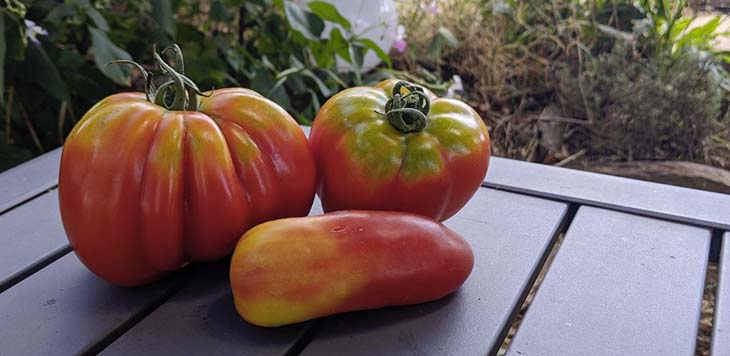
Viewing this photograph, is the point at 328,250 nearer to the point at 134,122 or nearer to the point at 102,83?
the point at 134,122

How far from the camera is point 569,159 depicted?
2143 mm

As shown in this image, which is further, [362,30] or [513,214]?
[362,30]

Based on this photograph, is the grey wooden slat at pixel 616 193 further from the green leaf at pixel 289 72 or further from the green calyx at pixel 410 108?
the green leaf at pixel 289 72

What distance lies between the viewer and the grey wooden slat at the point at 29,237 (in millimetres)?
820

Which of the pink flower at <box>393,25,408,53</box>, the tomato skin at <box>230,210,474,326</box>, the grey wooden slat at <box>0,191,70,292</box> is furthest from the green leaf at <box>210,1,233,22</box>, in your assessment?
the tomato skin at <box>230,210,474,326</box>

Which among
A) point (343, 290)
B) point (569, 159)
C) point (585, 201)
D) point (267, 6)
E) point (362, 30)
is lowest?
point (569, 159)

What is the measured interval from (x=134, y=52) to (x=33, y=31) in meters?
0.43

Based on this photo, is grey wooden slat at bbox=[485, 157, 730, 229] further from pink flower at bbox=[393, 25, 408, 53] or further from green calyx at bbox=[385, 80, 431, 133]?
pink flower at bbox=[393, 25, 408, 53]

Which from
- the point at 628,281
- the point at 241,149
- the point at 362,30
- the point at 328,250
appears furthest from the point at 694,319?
the point at 362,30

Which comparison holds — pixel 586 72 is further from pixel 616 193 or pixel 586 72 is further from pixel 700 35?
pixel 616 193

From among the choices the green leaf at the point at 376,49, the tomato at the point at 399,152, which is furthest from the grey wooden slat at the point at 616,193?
the green leaf at the point at 376,49

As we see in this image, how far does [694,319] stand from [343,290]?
0.35m

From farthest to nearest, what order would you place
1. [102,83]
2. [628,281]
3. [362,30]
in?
[362,30], [102,83], [628,281]

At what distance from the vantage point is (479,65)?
101 inches
